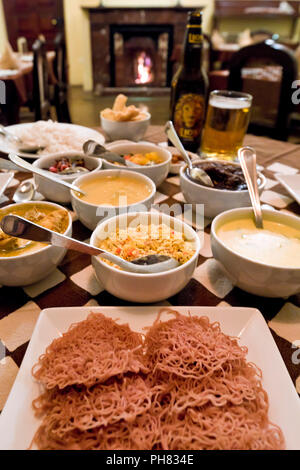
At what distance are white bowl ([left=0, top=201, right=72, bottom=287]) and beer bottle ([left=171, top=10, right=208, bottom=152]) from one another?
3.04 feet

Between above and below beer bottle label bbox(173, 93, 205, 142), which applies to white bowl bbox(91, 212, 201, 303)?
below

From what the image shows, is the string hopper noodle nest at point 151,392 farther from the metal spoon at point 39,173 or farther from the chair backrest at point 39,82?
the chair backrest at point 39,82

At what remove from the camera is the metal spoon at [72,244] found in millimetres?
661

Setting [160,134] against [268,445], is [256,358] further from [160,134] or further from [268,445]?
[160,134]

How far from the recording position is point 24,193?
1164mm

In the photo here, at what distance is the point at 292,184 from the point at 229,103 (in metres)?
0.42

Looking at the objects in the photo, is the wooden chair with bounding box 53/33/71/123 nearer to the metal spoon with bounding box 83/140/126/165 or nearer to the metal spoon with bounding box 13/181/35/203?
the metal spoon with bounding box 83/140/126/165

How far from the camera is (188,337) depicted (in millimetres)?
611

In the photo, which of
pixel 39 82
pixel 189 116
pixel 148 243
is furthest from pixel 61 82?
pixel 148 243

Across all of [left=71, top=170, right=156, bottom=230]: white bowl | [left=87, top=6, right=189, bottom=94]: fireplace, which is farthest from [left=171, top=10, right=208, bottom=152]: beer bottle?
[left=87, top=6, right=189, bottom=94]: fireplace

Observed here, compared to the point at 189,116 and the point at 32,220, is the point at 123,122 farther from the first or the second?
the point at 32,220

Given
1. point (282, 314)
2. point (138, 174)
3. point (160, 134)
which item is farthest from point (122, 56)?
point (282, 314)

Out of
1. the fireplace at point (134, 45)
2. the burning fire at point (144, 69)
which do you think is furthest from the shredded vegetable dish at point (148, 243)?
the burning fire at point (144, 69)

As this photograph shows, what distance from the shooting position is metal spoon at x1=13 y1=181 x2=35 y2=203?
115cm
